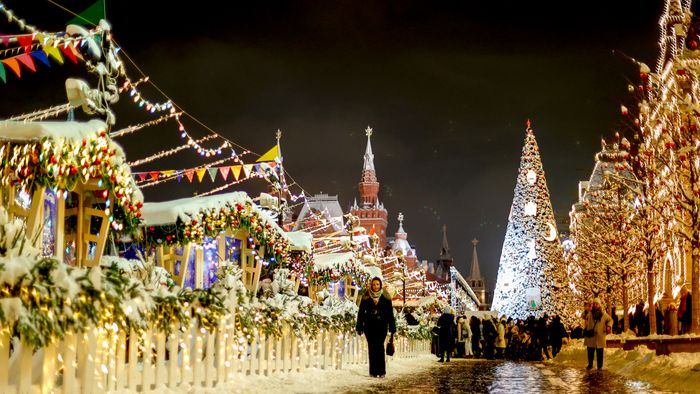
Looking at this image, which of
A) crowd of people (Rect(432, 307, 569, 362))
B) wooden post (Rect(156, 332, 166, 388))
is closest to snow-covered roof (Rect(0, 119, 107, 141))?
wooden post (Rect(156, 332, 166, 388))

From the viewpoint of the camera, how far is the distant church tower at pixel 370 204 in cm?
17700

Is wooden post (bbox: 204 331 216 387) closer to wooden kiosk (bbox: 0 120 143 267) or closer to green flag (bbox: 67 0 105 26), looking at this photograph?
wooden kiosk (bbox: 0 120 143 267)

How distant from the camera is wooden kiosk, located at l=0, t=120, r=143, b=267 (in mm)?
11352

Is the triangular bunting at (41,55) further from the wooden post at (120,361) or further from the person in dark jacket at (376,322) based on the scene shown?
the person in dark jacket at (376,322)

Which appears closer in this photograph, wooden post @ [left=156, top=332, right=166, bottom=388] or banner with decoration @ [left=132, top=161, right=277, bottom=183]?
wooden post @ [left=156, top=332, right=166, bottom=388]

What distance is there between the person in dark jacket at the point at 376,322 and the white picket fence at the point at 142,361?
4.57ft

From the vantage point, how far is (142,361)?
9.26 m

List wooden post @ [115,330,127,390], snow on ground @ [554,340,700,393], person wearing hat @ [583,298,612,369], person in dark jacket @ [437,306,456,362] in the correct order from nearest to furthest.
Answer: wooden post @ [115,330,127,390]
snow on ground @ [554,340,700,393]
person wearing hat @ [583,298,612,369]
person in dark jacket @ [437,306,456,362]

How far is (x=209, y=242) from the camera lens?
835 inches

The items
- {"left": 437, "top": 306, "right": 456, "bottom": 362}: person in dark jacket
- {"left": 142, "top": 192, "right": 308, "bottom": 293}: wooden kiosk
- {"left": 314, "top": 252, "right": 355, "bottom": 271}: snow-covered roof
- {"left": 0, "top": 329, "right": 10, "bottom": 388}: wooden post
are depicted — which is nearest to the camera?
{"left": 0, "top": 329, "right": 10, "bottom": 388}: wooden post

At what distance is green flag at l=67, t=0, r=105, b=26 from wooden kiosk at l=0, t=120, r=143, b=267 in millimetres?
1445

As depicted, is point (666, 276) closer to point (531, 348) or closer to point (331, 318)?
point (531, 348)

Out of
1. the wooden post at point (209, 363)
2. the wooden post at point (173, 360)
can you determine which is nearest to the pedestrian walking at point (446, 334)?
the wooden post at point (209, 363)

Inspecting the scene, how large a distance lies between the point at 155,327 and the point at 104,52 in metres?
5.31
